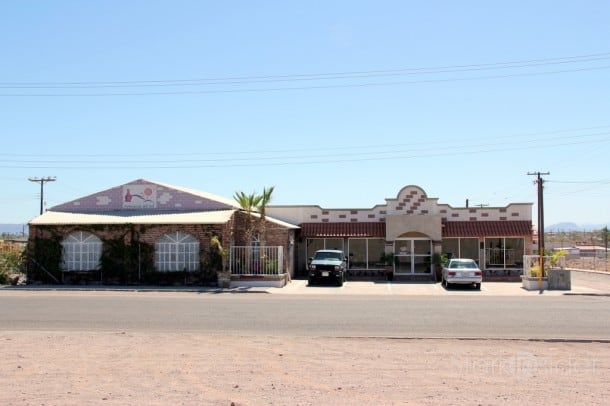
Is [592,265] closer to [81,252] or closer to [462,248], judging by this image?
[462,248]

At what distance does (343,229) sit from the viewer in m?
38.4

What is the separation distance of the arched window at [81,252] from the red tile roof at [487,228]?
62.1ft

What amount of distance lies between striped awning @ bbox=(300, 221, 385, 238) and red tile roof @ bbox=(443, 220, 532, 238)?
151 inches

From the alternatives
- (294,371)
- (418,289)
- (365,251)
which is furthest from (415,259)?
(294,371)

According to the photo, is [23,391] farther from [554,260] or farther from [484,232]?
[484,232]

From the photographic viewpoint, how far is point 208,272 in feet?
102

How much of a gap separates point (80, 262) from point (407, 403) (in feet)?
87.3

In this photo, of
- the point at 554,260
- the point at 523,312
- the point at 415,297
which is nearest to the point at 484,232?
the point at 554,260

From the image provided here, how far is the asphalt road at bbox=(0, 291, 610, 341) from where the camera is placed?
47.5ft

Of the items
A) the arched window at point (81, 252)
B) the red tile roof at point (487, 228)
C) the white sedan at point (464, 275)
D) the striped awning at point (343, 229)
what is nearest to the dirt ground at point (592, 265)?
the red tile roof at point (487, 228)

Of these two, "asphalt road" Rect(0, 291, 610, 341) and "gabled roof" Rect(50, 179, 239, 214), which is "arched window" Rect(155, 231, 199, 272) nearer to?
"gabled roof" Rect(50, 179, 239, 214)

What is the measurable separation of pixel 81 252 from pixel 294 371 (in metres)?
24.4

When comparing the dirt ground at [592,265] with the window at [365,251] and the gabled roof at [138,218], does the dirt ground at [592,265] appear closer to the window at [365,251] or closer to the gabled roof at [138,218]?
the window at [365,251]

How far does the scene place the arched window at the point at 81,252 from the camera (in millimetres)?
31688
